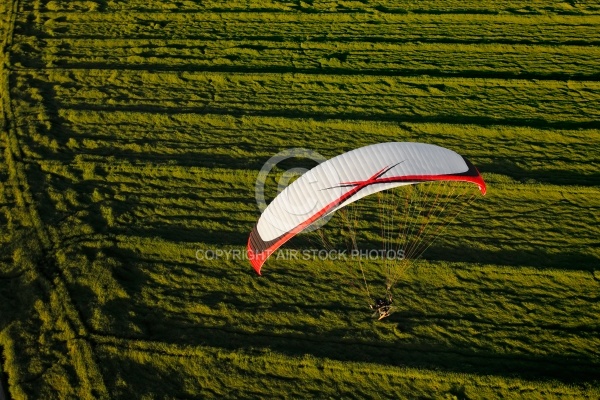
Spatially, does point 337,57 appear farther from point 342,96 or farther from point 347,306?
point 347,306

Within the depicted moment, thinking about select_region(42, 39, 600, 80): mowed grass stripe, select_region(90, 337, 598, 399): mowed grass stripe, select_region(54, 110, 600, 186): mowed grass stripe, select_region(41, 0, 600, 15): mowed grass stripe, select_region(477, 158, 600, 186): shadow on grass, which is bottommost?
select_region(90, 337, 598, 399): mowed grass stripe

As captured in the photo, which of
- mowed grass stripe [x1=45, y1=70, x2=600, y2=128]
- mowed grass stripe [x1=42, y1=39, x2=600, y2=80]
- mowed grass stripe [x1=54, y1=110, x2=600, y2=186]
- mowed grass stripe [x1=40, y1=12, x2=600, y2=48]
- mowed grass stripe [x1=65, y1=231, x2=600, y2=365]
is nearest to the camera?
mowed grass stripe [x1=65, y1=231, x2=600, y2=365]

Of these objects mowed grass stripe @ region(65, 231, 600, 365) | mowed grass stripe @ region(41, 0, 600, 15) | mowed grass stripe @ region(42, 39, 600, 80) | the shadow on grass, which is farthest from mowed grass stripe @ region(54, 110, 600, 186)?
mowed grass stripe @ region(41, 0, 600, 15)

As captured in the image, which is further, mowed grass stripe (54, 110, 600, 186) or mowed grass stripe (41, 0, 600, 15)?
mowed grass stripe (41, 0, 600, 15)

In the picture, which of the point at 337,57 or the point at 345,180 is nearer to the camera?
the point at 345,180

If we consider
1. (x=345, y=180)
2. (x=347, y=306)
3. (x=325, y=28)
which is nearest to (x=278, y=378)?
(x=347, y=306)

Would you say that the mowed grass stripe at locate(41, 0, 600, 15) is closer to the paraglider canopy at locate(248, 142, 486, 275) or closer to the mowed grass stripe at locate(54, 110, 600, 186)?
the mowed grass stripe at locate(54, 110, 600, 186)
